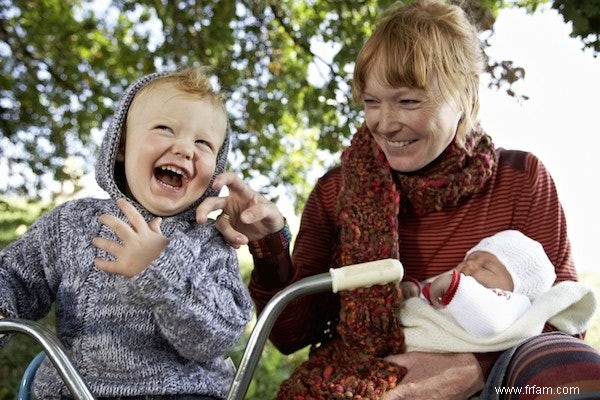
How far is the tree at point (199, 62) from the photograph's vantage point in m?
4.63

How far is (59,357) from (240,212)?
0.78 metres

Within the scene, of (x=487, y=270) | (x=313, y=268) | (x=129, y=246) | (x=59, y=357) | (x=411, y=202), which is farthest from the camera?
(x=313, y=268)

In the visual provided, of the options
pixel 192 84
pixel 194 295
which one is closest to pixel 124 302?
pixel 194 295

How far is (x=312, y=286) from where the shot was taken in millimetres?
1514

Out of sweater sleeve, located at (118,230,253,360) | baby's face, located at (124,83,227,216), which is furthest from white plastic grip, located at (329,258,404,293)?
baby's face, located at (124,83,227,216)

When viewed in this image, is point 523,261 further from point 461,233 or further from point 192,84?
point 192,84

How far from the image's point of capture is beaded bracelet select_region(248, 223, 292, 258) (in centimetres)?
219

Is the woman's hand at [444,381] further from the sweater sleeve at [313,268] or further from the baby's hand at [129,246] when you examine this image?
the baby's hand at [129,246]

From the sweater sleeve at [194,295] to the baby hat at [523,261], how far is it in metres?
0.77

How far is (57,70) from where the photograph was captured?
561 cm

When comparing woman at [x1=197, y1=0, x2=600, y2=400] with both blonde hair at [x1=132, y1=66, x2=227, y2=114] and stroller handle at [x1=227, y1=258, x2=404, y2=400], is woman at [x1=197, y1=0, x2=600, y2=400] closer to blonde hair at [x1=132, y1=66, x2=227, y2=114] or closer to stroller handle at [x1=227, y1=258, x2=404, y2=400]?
blonde hair at [x1=132, y1=66, x2=227, y2=114]

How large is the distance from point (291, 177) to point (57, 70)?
2116 millimetres

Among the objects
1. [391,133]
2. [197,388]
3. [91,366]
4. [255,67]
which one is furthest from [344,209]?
[255,67]

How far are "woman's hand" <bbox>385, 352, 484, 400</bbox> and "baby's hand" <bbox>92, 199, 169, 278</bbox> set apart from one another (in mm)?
853
